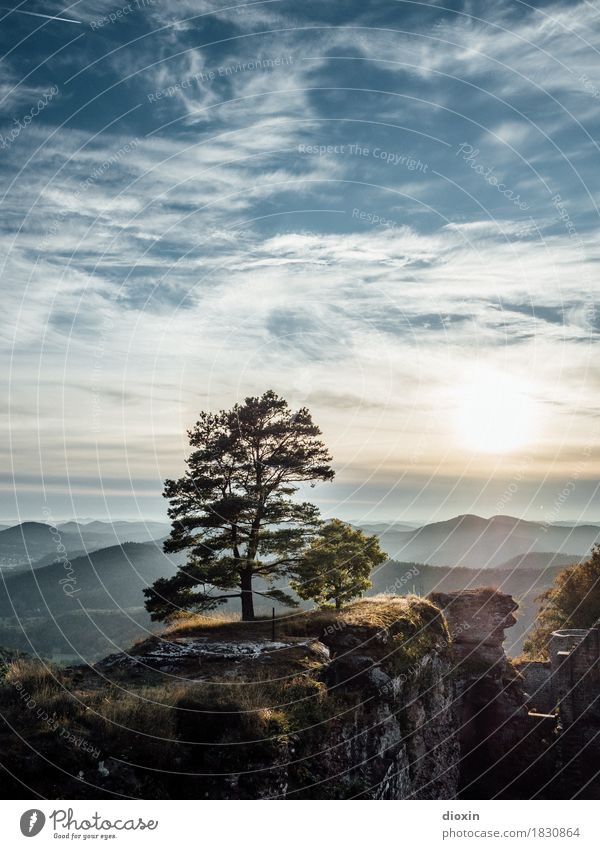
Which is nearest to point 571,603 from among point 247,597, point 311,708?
point 247,597

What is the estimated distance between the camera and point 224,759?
1439 cm

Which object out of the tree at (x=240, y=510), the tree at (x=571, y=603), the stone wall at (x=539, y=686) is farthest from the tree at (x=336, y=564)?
the tree at (x=571, y=603)

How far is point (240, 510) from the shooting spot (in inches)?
1287

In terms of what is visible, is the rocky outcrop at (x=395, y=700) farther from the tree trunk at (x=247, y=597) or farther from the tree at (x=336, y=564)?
the tree trunk at (x=247, y=597)

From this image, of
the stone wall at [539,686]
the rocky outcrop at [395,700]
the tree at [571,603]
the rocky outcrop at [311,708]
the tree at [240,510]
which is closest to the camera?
the rocky outcrop at [311,708]

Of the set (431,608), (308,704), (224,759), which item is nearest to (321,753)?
(308,704)

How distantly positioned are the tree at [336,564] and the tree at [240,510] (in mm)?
1039

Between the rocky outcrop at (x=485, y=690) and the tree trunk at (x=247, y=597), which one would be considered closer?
the tree trunk at (x=247, y=597)

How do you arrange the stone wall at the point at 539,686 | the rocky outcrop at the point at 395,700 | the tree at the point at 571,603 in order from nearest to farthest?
the rocky outcrop at the point at 395,700
the stone wall at the point at 539,686
the tree at the point at 571,603

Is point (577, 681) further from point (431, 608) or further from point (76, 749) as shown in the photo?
point (76, 749)

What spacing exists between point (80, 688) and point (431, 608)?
17.0 meters

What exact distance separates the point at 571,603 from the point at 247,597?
40.1 metres

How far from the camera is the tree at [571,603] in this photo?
57.2 metres

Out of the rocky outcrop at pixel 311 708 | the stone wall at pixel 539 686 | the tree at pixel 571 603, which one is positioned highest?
the tree at pixel 571 603
